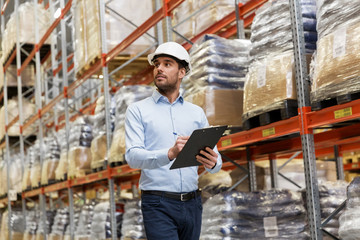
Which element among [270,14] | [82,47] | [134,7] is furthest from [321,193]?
[82,47]

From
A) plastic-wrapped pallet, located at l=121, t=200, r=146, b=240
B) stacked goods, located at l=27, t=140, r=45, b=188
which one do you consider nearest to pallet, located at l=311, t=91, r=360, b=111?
plastic-wrapped pallet, located at l=121, t=200, r=146, b=240

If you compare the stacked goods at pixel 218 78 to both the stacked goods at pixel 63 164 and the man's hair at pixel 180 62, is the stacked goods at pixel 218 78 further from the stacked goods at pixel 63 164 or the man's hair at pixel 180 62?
the stacked goods at pixel 63 164

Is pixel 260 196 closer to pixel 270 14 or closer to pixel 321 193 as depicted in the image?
pixel 321 193

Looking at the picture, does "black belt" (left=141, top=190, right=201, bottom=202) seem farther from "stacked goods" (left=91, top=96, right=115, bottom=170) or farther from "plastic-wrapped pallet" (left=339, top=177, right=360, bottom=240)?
"stacked goods" (left=91, top=96, right=115, bottom=170)

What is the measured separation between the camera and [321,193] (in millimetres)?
4828

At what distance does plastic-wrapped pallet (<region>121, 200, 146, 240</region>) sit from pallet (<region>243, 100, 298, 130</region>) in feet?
8.80

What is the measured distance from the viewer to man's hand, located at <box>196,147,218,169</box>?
3271 mm

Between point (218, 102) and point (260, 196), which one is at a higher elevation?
point (218, 102)

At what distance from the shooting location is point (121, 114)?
287 inches

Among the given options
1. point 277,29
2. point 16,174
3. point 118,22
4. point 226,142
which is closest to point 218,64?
point 226,142

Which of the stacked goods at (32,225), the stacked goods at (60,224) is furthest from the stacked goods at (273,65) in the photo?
the stacked goods at (32,225)

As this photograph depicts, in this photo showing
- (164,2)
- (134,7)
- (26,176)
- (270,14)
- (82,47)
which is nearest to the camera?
(270,14)

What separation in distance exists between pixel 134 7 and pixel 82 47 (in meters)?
1.30

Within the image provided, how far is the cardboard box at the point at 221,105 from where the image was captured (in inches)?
203
